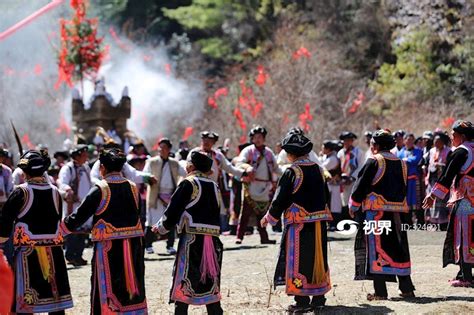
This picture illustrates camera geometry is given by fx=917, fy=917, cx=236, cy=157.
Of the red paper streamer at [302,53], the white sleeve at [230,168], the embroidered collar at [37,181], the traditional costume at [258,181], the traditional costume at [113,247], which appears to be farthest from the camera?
the red paper streamer at [302,53]

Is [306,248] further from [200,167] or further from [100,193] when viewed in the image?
[100,193]

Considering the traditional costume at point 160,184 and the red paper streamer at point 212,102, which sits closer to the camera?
the traditional costume at point 160,184

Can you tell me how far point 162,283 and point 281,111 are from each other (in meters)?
20.0

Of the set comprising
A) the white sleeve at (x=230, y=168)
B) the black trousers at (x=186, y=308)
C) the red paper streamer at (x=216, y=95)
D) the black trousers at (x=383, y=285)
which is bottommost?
the black trousers at (x=186, y=308)

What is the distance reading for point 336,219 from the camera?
56.0 ft

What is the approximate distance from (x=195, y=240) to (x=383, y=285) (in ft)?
7.25

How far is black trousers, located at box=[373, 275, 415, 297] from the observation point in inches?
372

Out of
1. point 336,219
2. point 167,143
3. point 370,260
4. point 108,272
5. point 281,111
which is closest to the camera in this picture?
point 108,272

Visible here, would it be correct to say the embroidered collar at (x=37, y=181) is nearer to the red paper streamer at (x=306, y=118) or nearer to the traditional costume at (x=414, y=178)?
the traditional costume at (x=414, y=178)

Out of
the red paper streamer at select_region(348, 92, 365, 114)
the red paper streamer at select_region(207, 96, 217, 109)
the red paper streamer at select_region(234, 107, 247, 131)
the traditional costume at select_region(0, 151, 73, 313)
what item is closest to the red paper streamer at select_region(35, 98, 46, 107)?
the red paper streamer at select_region(207, 96, 217, 109)

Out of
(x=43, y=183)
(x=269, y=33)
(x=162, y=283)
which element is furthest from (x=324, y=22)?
(x=43, y=183)

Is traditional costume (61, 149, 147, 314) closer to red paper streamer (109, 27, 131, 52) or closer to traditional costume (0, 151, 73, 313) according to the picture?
traditional costume (0, 151, 73, 313)

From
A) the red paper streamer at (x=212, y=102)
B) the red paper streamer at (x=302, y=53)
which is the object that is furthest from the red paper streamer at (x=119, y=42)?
the red paper streamer at (x=302, y=53)

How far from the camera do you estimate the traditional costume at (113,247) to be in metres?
8.15
